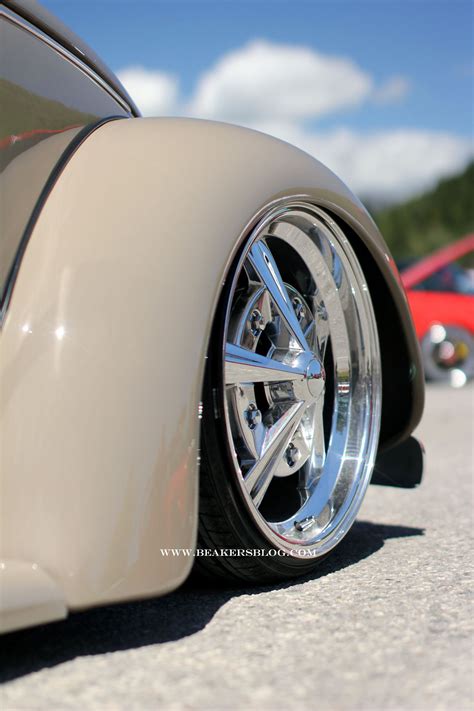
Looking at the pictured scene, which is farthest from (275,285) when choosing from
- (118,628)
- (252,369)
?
(118,628)

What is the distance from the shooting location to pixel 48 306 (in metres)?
1.76

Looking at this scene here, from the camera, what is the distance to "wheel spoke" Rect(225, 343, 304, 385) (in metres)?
2.11

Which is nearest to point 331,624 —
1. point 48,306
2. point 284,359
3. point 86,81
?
point 284,359

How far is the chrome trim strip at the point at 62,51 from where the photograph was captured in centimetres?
192

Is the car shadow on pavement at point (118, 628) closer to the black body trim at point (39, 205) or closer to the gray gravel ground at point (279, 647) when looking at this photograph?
the gray gravel ground at point (279, 647)

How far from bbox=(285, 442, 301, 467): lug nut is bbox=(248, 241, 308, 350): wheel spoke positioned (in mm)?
286

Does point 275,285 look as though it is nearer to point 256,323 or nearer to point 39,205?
point 256,323

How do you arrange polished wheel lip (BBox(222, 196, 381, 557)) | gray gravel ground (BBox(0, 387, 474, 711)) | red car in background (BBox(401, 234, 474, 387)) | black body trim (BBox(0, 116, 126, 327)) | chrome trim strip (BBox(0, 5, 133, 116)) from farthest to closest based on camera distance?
red car in background (BBox(401, 234, 474, 387)), polished wheel lip (BBox(222, 196, 381, 557)), chrome trim strip (BBox(0, 5, 133, 116)), black body trim (BBox(0, 116, 126, 327)), gray gravel ground (BBox(0, 387, 474, 711))

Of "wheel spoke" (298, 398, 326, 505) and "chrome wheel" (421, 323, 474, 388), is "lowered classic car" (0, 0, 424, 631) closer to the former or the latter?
"wheel spoke" (298, 398, 326, 505)

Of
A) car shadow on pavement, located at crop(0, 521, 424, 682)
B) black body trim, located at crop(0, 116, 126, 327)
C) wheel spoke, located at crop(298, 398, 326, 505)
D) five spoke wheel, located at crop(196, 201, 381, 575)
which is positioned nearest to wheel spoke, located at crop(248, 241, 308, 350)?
five spoke wheel, located at crop(196, 201, 381, 575)

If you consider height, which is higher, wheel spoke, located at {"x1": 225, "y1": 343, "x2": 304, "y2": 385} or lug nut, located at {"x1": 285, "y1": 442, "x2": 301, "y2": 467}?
wheel spoke, located at {"x1": 225, "y1": 343, "x2": 304, "y2": 385}

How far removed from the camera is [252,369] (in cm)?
220

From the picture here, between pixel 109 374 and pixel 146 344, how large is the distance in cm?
10

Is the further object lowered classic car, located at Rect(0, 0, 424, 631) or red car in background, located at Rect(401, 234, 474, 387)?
red car in background, located at Rect(401, 234, 474, 387)
